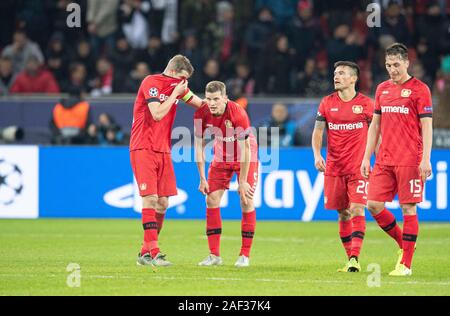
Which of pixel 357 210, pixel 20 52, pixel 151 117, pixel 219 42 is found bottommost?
pixel 357 210

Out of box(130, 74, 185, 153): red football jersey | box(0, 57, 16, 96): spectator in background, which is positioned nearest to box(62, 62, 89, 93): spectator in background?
box(0, 57, 16, 96): spectator in background

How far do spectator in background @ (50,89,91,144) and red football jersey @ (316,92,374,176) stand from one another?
8.03 meters

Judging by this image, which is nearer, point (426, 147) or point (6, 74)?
point (426, 147)

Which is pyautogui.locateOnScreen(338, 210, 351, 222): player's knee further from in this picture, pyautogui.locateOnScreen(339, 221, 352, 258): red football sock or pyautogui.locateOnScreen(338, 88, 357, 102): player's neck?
pyautogui.locateOnScreen(338, 88, 357, 102): player's neck

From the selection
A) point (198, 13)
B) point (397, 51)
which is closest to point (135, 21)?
point (198, 13)

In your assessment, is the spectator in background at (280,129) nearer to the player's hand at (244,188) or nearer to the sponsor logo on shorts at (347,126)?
the player's hand at (244,188)

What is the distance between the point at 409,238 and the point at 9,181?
28.8 ft

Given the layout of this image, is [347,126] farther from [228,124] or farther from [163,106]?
[163,106]

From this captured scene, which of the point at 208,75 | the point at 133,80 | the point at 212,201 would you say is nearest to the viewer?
the point at 212,201

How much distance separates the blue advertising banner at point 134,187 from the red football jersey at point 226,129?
18.6 ft

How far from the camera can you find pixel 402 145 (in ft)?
33.0

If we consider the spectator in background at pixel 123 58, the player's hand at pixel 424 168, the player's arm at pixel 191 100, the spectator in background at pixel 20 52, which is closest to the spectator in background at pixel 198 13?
the spectator in background at pixel 123 58

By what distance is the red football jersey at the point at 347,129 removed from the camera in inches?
429

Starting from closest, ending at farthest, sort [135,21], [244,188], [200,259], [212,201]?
[244,188]
[212,201]
[200,259]
[135,21]
